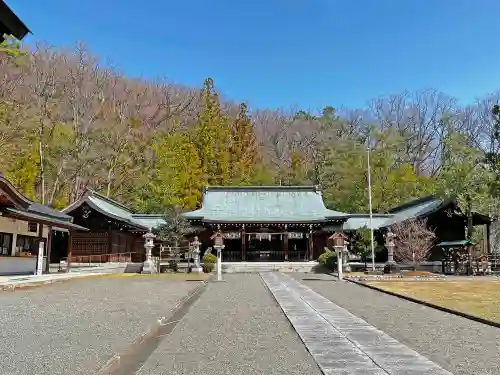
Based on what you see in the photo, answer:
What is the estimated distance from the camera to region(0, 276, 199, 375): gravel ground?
195 inches

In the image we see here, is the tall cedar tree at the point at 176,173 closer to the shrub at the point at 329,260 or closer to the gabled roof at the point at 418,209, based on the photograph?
the shrub at the point at 329,260

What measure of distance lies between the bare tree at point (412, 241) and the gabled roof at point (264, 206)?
16.4ft

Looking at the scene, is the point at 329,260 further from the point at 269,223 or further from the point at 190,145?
the point at 190,145

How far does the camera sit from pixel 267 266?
3005 centimetres

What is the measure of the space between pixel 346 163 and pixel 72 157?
25320mm

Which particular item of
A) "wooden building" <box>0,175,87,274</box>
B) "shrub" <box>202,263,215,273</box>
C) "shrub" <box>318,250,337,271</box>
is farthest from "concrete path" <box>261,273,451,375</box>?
"shrub" <box>318,250,337,271</box>

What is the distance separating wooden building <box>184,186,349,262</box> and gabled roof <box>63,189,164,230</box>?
3501 millimetres

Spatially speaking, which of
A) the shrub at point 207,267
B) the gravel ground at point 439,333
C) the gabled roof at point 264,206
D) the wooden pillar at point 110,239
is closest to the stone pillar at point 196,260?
the shrub at point 207,267

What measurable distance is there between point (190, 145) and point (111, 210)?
1460 centimetres

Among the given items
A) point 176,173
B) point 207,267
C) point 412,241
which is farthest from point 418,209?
point 176,173

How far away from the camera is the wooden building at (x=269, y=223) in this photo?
3198 cm

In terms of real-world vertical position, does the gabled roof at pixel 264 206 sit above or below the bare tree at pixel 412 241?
above

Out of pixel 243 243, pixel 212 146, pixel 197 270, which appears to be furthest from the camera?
pixel 212 146

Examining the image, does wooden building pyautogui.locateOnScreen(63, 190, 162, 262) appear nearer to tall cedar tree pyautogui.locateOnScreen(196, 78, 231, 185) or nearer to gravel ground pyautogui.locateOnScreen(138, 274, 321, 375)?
tall cedar tree pyautogui.locateOnScreen(196, 78, 231, 185)
